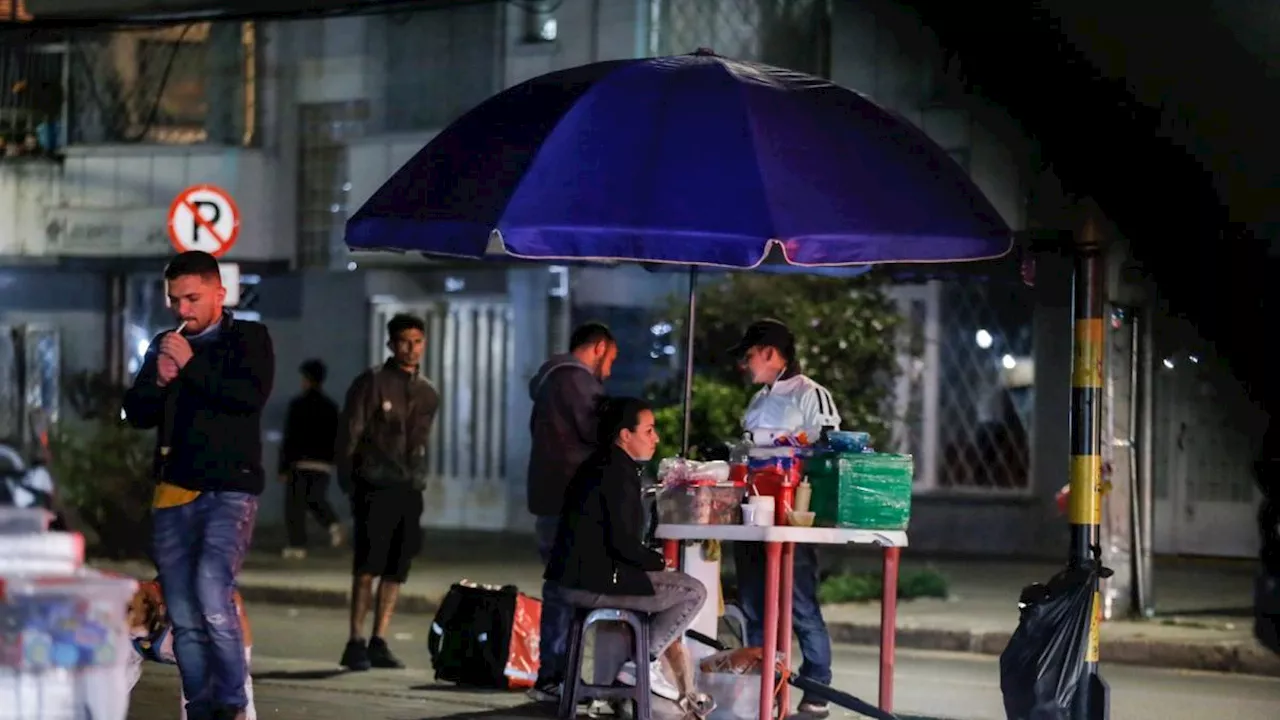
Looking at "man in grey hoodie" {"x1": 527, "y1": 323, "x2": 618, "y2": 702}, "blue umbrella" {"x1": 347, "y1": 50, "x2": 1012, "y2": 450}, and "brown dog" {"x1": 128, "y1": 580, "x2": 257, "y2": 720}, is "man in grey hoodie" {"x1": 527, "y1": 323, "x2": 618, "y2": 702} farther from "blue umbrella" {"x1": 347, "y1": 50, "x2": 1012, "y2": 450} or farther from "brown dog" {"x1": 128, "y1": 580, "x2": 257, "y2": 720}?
"brown dog" {"x1": 128, "y1": 580, "x2": 257, "y2": 720}

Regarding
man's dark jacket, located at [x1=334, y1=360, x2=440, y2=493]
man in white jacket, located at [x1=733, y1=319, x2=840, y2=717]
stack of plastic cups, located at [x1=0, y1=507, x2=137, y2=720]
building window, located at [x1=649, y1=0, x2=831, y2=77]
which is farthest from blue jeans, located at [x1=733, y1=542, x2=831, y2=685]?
building window, located at [x1=649, y1=0, x2=831, y2=77]

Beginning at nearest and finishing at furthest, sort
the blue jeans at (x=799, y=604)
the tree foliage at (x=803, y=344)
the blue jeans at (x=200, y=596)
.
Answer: the blue jeans at (x=200, y=596), the blue jeans at (x=799, y=604), the tree foliage at (x=803, y=344)

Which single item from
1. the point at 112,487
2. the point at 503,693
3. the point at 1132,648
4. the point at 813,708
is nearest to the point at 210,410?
the point at 503,693

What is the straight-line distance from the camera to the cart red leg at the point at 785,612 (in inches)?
351

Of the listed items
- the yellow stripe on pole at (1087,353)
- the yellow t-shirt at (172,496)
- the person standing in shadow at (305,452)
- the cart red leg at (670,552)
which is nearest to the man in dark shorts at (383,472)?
the cart red leg at (670,552)

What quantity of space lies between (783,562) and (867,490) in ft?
2.02

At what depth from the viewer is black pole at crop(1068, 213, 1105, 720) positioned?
8.61 m

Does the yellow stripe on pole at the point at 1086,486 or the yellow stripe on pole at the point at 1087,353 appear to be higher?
the yellow stripe on pole at the point at 1087,353

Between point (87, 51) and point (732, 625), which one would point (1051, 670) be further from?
point (87, 51)

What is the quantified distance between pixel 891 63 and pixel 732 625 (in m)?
10.3

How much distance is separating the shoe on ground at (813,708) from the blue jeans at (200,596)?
294cm

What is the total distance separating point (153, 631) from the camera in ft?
26.8

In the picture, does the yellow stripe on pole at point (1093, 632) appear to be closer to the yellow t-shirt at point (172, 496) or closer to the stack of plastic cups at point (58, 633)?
the yellow t-shirt at point (172, 496)

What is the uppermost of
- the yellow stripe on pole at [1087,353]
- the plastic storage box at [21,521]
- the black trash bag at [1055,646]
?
the yellow stripe on pole at [1087,353]
